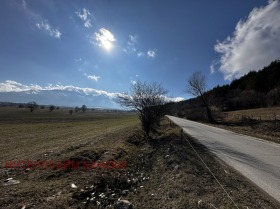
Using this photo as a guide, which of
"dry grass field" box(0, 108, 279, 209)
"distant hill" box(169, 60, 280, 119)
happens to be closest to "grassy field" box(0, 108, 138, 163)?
"dry grass field" box(0, 108, 279, 209)

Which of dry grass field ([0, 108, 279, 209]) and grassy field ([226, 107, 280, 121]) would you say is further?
grassy field ([226, 107, 280, 121])

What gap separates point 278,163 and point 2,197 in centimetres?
1018

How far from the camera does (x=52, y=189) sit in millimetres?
6059

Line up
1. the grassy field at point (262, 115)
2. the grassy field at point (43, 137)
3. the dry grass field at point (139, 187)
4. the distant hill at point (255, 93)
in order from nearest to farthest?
the dry grass field at point (139, 187)
the grassy field at point (43, 137)
the grassy field at point (262, 115)
the distant hill at point (255, 93)

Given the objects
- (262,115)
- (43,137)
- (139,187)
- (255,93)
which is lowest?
(43,137)

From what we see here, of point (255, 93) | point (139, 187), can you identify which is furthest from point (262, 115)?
point (255, 93)

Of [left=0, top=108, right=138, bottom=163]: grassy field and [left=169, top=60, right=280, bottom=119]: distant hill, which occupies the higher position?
[left=169, top=60, right=280, bottom=119]: distant hill

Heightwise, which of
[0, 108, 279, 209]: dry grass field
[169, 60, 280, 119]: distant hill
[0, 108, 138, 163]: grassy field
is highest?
[169, 60, 280, 119]: distant hill

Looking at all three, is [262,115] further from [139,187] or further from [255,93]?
[255,93]

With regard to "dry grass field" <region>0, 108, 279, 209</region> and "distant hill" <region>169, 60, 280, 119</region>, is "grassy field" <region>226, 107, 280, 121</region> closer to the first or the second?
"distant hill" <region>169, 60, 280, 119</region>

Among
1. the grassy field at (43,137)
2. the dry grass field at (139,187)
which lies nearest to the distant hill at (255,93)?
the grassy field at (43,137)

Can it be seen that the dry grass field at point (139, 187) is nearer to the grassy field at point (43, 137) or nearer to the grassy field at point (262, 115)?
the grassy field at point (43, 137)

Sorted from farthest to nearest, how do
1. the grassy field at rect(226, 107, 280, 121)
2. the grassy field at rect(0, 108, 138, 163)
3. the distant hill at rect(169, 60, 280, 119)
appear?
the distant hill at rect(169, 60, 280, 119)
the grassy field at rect(226, 107, 280, 121)
the grassy field at rect(0, 108, 138, 163)

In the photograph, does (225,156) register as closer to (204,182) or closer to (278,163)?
(278,163)
